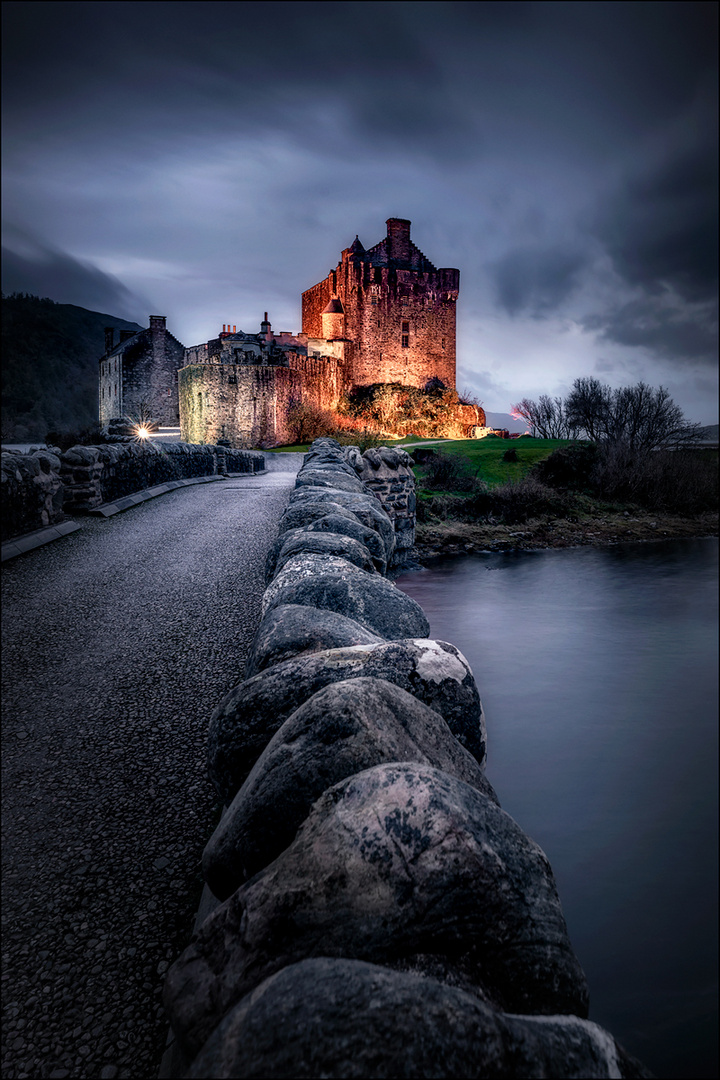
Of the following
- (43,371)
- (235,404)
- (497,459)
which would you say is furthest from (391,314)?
(43,371)

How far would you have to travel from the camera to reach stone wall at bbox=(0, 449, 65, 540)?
7.91 m

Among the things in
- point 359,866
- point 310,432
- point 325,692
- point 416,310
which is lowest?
point 359,866

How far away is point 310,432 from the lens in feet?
148

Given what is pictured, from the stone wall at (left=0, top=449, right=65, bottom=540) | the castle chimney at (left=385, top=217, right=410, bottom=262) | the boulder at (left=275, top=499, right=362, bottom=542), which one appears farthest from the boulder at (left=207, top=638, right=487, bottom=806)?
the castle chimney at (left=385, top=217, right=410, bottom=262)

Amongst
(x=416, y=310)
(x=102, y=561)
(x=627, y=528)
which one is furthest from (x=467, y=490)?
(x=416, y=310)

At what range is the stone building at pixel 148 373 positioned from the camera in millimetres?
53531

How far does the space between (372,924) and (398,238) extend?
214 ft

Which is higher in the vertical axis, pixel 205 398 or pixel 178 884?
pixel 205 398

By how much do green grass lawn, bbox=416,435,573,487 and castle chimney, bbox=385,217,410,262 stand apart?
3116cm

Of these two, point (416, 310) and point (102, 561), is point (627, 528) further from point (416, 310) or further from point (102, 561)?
point (416, 310)

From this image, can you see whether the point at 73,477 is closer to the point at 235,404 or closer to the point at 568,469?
the point at 568,469

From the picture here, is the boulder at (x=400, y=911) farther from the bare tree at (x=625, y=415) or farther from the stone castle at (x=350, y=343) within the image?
the stone castle at (x=350, y=343)

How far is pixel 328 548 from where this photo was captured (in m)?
3.98

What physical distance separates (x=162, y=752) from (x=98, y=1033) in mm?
1504
